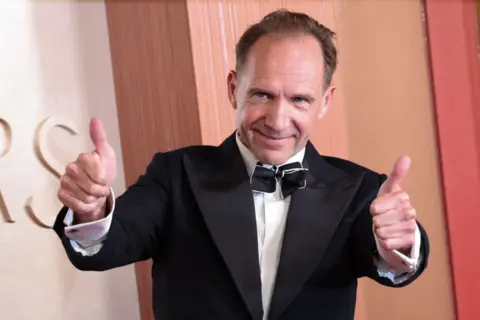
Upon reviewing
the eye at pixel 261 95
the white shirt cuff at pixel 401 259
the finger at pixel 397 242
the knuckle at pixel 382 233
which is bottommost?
the white shirt cuff at pixel 401 259

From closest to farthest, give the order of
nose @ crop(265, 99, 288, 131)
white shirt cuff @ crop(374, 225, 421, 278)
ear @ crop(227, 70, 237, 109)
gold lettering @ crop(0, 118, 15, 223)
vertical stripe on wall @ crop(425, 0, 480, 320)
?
white shirt cuff @ crop(374, 225, 421, 278) → nose @ crop(265, 99, 288, 131) → ear @ crop(227, 70, 237, 109) → gold lettering @ crop(0, 118, 15, 223) → vertical stripe on wall @ crop(425, 0, 480, 320)

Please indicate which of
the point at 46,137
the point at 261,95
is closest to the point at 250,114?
the point at 261,95

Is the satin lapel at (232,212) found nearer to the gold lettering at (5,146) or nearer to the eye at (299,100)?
the eye at (299,100)

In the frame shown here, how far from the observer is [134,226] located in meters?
0.92

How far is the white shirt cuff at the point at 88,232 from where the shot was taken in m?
0.81

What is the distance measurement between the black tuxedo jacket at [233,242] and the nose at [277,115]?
0.09 metres

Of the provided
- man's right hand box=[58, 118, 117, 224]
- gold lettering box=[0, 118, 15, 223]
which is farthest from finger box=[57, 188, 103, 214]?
gold lettering box=[0, 118, 15, 223]

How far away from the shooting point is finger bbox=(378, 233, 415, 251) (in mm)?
836

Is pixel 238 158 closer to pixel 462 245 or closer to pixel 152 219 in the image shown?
pixel 152 219

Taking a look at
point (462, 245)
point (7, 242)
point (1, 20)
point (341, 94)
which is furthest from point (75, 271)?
point (462, 245)

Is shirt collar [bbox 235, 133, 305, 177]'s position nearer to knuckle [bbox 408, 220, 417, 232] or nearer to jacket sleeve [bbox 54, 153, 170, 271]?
jacket sleeve [bbox 54, 153, 170, 271]

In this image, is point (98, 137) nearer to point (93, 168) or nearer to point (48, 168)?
point (93, 168)

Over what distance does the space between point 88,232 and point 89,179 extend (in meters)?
0.09

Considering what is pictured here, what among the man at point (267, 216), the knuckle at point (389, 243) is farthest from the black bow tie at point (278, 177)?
the knuckle at point (389, 243)
